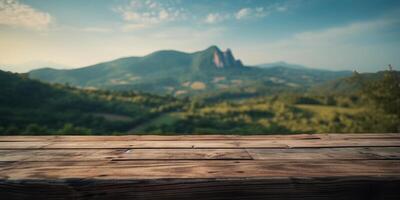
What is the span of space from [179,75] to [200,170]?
546ft

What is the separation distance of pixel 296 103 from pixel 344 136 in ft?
175

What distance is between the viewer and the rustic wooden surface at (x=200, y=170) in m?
0.81

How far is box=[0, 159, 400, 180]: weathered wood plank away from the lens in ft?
2.86

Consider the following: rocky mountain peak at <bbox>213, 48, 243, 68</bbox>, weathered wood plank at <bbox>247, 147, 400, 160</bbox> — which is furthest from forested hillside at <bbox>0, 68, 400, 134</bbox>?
rocky mountain peak at <bbox>213, 48, 243, 68</bbox>

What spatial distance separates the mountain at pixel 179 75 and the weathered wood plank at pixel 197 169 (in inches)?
4547

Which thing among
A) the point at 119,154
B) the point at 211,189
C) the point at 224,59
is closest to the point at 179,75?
the point at 224,59

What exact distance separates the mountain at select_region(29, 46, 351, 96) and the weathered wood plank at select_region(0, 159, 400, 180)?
115505 millimetres

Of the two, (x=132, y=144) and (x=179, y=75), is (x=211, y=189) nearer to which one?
(x=132, y=144)

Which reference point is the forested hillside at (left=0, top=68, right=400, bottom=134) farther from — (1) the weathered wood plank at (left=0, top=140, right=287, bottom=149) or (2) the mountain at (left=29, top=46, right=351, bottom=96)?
(2) the mountain at (left=29, top=46, right=351, bottom=96)

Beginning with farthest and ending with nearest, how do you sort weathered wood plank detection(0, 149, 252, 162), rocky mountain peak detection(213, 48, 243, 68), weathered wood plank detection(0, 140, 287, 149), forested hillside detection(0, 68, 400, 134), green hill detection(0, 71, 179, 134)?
1. rocky mountain peak detection(213, 48, 243, 68)
2. green hill detection(0, 71, 179, 134)
3. forested hillside detection(0, 68, 400, 134)
4. weathered wood plank detection(0, 140, 287, 149)
5. weathered wood plank detection(0, 149, 252, 162)

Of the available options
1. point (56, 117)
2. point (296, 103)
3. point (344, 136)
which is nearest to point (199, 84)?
point (296, 103)

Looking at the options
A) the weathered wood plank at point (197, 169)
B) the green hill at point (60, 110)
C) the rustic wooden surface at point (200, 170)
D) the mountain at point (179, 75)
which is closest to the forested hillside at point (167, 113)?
the green hill at point (60, 110)

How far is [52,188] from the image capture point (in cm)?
80

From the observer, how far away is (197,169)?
96 cm
